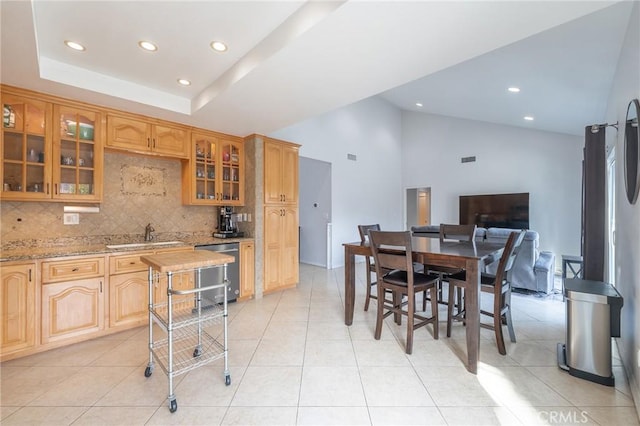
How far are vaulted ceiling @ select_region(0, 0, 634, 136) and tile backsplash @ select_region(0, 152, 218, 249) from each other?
763mm

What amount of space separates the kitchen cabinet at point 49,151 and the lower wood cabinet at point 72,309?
0.89m

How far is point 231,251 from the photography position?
148 inches

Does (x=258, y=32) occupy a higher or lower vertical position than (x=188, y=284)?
higher

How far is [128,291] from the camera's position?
2.94 metres

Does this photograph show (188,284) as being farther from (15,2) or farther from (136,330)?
(15,2)

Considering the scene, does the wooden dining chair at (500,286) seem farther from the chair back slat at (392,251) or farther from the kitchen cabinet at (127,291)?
the kitchen cabinet at (127,291)

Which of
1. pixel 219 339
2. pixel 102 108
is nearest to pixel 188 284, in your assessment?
pixel 219 339

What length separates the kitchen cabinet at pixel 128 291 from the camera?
283 centimetres

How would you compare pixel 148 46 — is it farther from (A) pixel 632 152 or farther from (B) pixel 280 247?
(A) pixel 632 152

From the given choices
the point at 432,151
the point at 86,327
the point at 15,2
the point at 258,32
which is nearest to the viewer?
the point at 15,2

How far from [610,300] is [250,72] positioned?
3171 mm

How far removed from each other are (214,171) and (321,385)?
3083 mm

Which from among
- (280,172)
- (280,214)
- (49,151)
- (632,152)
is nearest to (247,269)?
(280,214)

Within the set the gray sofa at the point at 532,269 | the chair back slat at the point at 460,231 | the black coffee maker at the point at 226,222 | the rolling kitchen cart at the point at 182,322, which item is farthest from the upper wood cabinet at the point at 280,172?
the gray sofa at the point at 532,269
